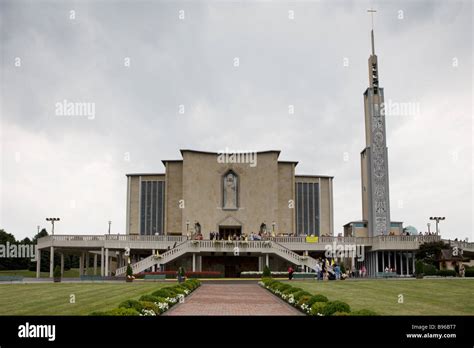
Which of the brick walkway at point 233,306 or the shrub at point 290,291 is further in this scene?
the shrub at point 290,291

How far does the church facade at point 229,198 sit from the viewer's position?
66.4 meters

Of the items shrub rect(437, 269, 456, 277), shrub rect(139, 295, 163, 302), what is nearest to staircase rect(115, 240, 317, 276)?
shrub rect(437, 269, 456, 277)

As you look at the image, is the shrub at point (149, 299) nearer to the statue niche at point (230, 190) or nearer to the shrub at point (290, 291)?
the shrub at point (290, 291)

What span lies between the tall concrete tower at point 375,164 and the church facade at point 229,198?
26.2 ft

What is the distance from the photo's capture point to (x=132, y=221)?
230 ft

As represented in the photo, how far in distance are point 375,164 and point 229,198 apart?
17569 mm

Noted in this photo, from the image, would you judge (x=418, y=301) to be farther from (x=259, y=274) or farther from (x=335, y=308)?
(x=259, y=274)

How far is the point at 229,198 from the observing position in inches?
2640

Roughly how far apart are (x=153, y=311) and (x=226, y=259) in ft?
135

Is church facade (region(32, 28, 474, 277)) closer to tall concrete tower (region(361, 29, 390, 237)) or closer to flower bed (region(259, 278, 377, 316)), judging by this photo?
tall concrete tower (region(361, 29, 390, 237))

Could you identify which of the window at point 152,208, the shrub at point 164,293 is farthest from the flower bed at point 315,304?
the window at point 152,208

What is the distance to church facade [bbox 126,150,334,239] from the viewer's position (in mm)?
66438
